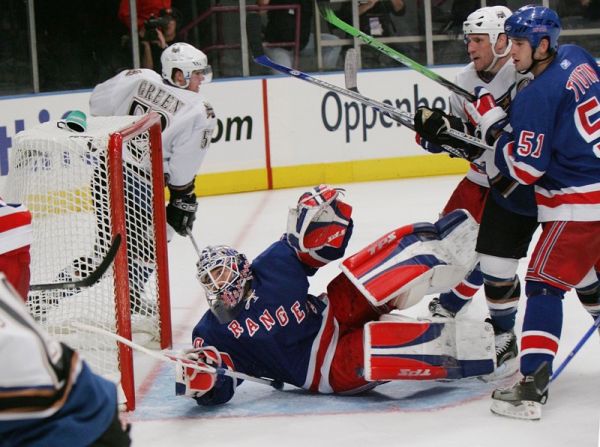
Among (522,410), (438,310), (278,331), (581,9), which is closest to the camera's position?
(522,410)

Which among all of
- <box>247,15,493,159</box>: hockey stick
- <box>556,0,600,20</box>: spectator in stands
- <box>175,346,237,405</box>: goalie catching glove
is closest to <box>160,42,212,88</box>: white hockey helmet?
<box>247,15,493,159</box>: hockey stick

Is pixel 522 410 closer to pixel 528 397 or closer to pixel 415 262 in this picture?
pixel 528 397

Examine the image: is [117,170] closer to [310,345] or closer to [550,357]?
[310,345]

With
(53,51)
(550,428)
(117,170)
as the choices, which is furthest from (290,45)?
(550,428)

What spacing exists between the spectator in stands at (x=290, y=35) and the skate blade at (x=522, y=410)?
5.40 m

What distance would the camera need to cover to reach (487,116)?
3346 millimetres

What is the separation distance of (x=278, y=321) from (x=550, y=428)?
0.76m

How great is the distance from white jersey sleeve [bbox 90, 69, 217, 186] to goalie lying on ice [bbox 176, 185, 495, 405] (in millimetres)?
1212

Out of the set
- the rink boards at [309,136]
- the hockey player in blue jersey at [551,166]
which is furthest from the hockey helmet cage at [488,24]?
the rink boards at [309,136]

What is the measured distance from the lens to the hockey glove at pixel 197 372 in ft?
10.2

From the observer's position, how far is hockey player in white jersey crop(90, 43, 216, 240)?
14.6 ft

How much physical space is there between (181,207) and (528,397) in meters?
1.88

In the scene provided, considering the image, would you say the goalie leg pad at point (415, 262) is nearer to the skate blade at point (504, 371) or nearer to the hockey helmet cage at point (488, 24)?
the skate blade at point (504, 371)

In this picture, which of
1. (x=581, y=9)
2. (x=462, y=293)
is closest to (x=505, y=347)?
(x=462, y=293)
